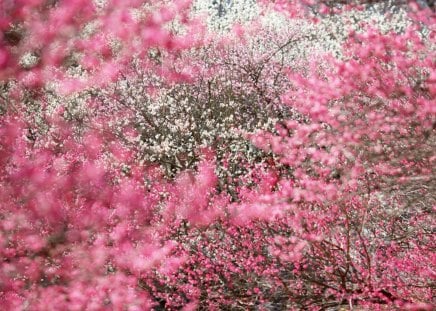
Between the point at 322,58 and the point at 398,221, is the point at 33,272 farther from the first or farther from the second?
the point at 322,58

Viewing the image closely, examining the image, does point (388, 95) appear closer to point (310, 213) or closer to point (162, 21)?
point (310, 213)

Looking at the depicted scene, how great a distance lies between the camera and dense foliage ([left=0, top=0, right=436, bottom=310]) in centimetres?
771

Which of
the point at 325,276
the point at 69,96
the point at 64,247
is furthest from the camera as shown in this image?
the point at 69,96

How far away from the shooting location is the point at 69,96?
568 inches

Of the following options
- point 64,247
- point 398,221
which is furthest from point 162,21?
point 398,221

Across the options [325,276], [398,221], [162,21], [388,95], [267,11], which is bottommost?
[325,276]

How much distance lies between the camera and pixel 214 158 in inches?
491

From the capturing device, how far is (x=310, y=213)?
28.0 feet

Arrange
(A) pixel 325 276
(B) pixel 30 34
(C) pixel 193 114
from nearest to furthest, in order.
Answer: (A) pixel 325 276, (C) pixel 193 114, (B) pixel 30 34

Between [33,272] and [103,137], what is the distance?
538cm

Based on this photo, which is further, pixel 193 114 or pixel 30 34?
pixel 30 34

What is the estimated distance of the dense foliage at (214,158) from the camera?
7715mm

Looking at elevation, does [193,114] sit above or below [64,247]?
above

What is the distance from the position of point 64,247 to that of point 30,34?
887 centimetres
